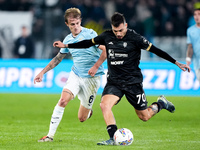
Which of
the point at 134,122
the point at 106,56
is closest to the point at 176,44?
the point at 134,122

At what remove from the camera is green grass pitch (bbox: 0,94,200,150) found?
27.9ft

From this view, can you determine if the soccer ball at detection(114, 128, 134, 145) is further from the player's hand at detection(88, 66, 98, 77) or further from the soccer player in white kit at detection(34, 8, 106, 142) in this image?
the player's hand at detection(88, 66, 98, 77)

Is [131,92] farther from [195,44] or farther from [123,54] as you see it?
[195,44]

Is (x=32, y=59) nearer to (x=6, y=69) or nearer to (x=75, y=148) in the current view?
(x=6, y=69)

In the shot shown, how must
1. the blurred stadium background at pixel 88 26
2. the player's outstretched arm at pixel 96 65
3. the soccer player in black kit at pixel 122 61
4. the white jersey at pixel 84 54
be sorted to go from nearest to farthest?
the soccer player in black kit at pixel 122 61
the player's outstretched arm at pixel 96 65
the white jersey at pixel 84 54
the blurred stadium background at pixel 88 26

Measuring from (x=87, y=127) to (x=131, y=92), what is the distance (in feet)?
8.53

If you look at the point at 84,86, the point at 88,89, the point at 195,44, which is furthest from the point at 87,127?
the point at 195,44

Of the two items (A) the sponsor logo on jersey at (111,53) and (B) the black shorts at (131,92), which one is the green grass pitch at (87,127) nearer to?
(B) the black shorts at (131,92)

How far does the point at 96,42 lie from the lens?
8906 millimetres

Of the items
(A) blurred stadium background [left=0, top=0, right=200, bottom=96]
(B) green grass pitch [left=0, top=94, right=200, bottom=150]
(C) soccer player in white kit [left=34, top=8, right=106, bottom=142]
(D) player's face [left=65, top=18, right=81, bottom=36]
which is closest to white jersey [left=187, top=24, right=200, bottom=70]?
(B) green grass pitch [left=0, top=94, right=200, bottom=150]

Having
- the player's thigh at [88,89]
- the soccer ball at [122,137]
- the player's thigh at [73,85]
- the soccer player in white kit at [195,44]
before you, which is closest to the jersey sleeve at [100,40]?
the player's thigh at [73,85]

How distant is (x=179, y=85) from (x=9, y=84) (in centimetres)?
593

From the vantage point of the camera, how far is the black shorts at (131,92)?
29.0 ft

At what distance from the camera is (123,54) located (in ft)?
28.6
